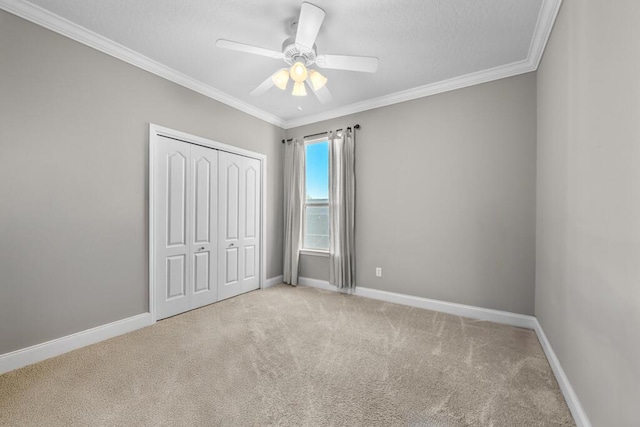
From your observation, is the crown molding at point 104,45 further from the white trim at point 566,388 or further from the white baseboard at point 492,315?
the white trim at point 566,388

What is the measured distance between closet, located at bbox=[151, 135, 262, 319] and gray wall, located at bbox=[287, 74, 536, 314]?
168cm

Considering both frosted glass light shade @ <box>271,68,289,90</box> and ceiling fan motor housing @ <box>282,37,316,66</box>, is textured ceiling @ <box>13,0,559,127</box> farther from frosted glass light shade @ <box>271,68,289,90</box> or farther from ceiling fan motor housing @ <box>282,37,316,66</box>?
frosted glass light shade @ <box>271,68,289,90</box>

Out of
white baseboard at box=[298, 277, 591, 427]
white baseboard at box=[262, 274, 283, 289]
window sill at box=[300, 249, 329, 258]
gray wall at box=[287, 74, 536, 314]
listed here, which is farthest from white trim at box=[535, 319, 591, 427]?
white baseboard at box=[262, 274, 283, 289]

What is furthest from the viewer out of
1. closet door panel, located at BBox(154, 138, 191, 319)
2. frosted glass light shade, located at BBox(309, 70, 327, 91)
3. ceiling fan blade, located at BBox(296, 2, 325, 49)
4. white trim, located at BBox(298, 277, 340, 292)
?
white trim, located at BBox(298, 277, 340, 292)

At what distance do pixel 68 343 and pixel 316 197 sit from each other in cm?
326

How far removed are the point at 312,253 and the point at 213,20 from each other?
3.21 meters

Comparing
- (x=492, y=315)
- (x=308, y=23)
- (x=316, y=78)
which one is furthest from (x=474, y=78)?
(x=492, y=315)

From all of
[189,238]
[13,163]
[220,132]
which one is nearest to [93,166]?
[13,163]

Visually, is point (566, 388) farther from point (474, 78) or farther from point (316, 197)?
point (316, 197)

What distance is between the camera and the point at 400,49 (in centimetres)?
262

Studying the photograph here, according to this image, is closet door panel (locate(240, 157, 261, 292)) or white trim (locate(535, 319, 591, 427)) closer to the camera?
white trim (locate(535, 319, 591, 427))

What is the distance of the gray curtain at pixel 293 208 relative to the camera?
14.4ft

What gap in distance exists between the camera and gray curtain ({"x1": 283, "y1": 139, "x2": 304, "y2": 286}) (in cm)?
438

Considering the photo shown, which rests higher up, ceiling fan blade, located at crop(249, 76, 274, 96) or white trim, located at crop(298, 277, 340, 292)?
ceiling fan blade, located at crop(249, 76, 274, 96)
